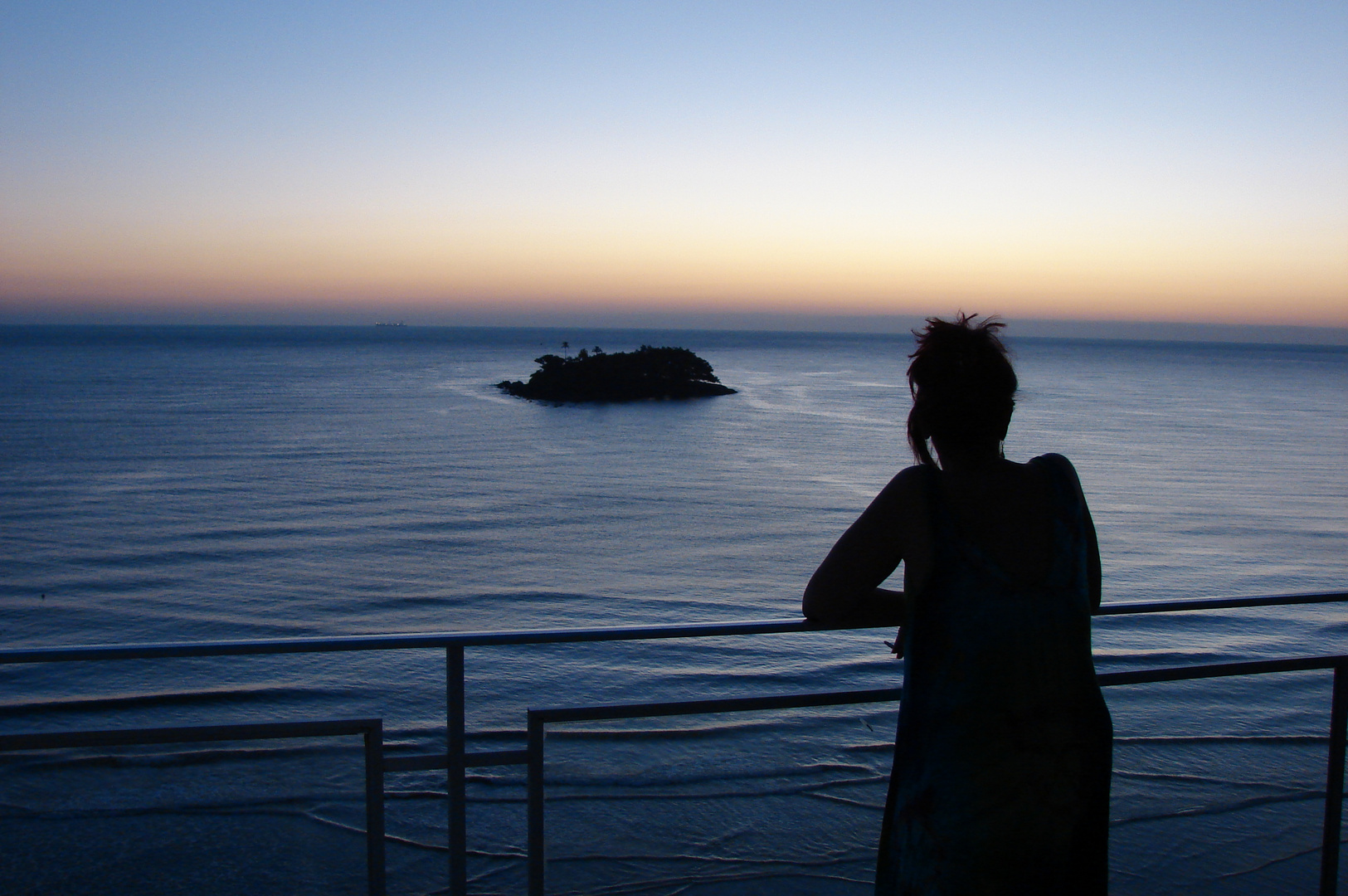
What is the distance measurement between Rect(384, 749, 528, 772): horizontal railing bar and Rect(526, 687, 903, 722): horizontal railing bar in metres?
0.10

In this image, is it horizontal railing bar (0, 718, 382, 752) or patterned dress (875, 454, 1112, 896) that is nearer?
patterned dress (875, 454, 1112, 896)

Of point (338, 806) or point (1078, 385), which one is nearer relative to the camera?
point (338, 806)

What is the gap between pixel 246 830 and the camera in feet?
7.39

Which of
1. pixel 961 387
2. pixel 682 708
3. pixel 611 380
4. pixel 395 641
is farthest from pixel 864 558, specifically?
pixel 611 380

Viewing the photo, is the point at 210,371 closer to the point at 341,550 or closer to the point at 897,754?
the point at 341,550

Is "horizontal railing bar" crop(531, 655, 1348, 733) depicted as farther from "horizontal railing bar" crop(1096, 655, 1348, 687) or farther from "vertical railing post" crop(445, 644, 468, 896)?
"vertical railing post" crop(445, 644, 468, 896)

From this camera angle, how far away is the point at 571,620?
54.9ft

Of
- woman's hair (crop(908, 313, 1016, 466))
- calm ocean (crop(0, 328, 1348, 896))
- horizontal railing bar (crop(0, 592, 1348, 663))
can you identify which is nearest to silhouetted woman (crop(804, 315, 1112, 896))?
woman's hair (crop(908, 313, 1016, 466))

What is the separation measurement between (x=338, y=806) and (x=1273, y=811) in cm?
242

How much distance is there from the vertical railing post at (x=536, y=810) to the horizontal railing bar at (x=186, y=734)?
32cm

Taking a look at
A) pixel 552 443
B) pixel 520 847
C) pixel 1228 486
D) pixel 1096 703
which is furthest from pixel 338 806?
pixel 552 443

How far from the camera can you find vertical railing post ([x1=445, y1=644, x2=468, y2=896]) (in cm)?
212

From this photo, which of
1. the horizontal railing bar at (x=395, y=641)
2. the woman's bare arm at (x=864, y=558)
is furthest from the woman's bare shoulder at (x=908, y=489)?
the horizontal railing bar at (x=395, y=641)

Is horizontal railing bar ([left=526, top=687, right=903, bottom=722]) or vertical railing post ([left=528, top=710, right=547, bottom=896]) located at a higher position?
horizontal railing bar ([left=526, top=687, right=903, bottom=722])
